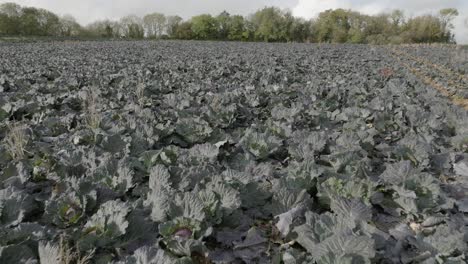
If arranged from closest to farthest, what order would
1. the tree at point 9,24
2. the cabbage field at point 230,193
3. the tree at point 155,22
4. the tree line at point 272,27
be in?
the cabbage field at point 230,193, the tree at point 9,24, the tree line at point 272,27, the tree at point 155,22

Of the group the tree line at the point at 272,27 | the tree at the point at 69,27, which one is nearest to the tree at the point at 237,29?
the tree line at the point at 272,27

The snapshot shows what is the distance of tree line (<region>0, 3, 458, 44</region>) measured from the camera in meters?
61.8

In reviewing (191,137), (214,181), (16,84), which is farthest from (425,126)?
(16,84)

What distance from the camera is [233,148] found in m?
4.62

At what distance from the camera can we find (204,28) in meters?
62.3

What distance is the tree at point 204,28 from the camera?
62.3 m

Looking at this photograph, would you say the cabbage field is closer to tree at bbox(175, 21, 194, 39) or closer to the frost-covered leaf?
the frost-covered leaf

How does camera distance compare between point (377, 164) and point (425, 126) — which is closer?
point (377, 164)

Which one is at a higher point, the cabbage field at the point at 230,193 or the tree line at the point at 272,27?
the tree line at the point at 272,27

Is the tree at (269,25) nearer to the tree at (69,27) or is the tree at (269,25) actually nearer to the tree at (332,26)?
the tree at (332,26)

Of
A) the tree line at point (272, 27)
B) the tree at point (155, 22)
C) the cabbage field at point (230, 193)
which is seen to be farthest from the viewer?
the tree at point (155, 22)

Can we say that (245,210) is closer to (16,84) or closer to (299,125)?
(299,125)

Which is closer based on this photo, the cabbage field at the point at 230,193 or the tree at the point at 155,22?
the cabbage field at the point at 230,193

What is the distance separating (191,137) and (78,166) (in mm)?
1580
